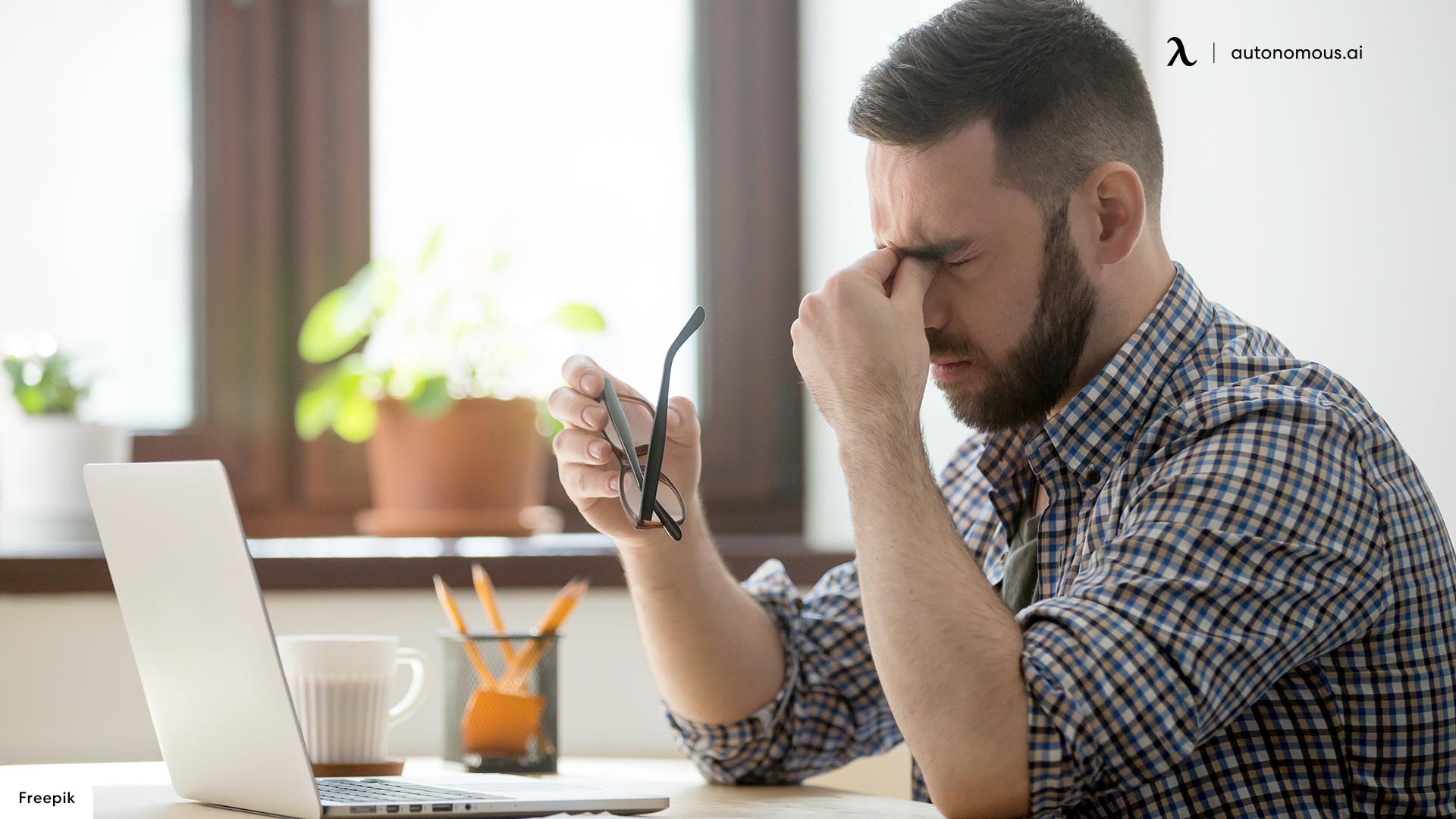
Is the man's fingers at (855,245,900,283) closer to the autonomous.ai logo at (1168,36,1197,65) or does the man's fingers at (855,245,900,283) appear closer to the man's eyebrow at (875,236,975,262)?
the man's eyebrow at (875,236,975,262)

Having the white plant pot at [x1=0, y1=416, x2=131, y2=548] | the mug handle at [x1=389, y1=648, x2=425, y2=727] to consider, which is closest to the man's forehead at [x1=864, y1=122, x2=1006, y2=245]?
the mug handle at [x1=389, y1=648, x2=425, y2=727]

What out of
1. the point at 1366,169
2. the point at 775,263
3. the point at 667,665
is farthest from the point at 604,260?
the point at 1366,169

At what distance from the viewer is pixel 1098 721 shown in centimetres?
92

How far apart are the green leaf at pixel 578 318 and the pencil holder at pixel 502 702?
2.29 feet

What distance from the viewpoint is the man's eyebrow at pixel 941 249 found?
1.16m

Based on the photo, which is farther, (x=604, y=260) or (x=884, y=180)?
(x=604, y=260)

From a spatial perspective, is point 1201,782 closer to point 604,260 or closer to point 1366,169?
point 1366,169

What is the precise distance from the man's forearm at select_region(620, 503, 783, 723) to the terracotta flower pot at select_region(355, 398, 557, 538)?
0.71 m

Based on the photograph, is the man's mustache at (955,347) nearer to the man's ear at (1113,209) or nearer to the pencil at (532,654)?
the man's ear at (1113,209)

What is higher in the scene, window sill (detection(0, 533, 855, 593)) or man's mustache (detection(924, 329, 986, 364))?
man's mustache (detection(924, 329, 986, 364))


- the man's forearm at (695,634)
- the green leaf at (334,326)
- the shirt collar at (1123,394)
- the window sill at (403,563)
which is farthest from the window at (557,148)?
the shirt collar at (1123,394)

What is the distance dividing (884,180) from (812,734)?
1.69 feet

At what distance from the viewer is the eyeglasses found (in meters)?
1.13

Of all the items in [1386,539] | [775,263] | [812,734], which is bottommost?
[812,734]
